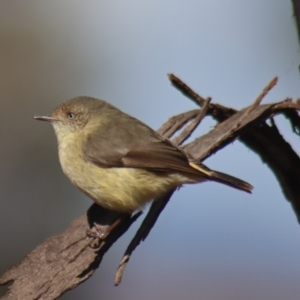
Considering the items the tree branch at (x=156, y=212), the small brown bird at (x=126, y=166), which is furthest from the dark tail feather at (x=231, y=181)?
the tree branch at (x=156, y=212)

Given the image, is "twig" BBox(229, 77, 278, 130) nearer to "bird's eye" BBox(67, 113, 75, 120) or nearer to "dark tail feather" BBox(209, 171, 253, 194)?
"dark tail feather" BBox(209, 171, 253, 194)

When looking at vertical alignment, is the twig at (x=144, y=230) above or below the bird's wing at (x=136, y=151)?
below

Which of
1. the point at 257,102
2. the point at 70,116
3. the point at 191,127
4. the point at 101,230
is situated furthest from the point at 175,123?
the point at 70,116

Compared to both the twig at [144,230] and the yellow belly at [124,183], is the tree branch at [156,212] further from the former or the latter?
the yellow belly at [124,183]

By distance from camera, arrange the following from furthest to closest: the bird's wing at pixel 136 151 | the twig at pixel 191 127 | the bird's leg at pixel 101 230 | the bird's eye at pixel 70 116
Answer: the bird's eye at pixel 70 116, the bird's wing at pixel 136 151, the twig at pixel 191 127, the bird's leg at pixel 101 230

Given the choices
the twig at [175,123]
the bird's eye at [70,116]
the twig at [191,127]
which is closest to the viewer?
the twig at [191,127]

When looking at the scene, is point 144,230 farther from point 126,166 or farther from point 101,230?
point 126,166

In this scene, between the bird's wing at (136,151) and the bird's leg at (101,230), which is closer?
the bird's leg at (101,230)

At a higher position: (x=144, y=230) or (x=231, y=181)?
(x=231, y=181)
